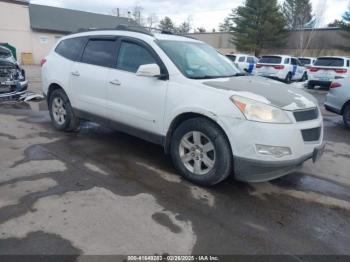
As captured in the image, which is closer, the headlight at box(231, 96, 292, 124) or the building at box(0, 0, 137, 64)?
the headlight at box(231, 96, 292, 124)

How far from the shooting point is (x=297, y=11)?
46.0m

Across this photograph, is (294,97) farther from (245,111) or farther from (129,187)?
(129,187)

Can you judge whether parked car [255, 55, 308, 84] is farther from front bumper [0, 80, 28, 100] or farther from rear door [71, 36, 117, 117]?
rear door [71, 36, 117, 117]

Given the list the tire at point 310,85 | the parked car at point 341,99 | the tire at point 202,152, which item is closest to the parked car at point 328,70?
the tire at point 310,85

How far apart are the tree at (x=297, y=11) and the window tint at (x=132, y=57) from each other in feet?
149

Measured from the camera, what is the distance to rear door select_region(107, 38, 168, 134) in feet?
14.2

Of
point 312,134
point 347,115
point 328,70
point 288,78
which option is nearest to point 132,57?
point 312,134

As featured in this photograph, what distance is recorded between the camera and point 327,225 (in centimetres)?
334

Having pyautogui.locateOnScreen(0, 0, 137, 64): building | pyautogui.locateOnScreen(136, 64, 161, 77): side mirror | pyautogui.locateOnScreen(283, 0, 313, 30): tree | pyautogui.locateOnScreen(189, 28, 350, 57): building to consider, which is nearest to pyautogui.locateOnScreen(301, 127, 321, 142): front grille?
pyautogui.locateOnScreen(136, 64, 161, 77): side mirror

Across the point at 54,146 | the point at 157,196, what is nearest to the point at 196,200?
the point at 157,196

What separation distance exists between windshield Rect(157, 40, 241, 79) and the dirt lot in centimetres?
139

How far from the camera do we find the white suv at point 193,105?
11.7ft

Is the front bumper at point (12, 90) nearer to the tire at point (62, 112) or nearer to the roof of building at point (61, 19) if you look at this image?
the tire at point (62, 112)

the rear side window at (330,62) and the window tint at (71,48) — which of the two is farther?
the rear side window at (330,62)
